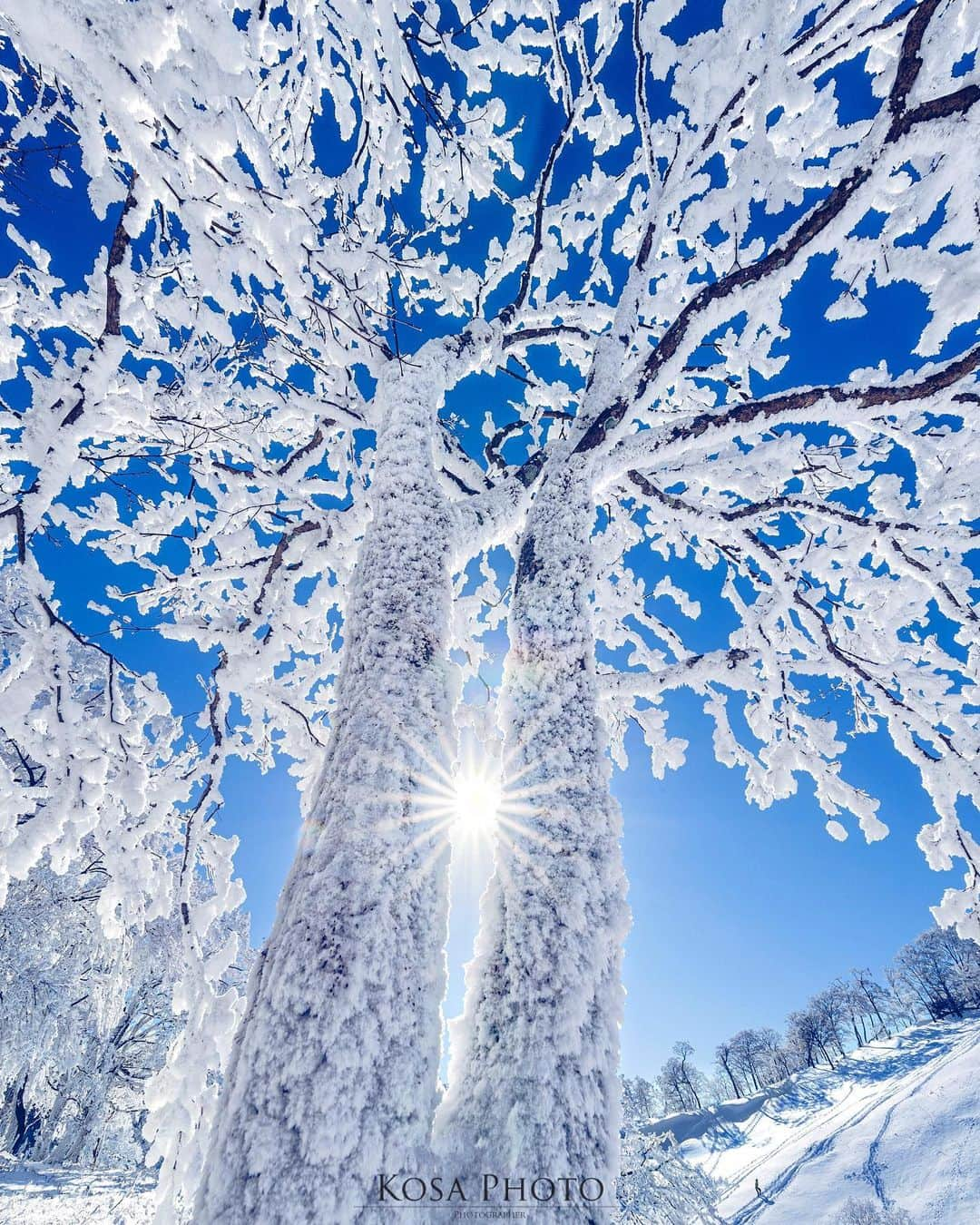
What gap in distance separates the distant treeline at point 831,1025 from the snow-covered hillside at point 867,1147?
17.0 meters

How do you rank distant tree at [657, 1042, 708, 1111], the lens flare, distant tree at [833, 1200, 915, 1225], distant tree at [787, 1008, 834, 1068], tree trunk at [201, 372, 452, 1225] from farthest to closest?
distant tree at [657, 1042, 708, 1111]
distant tree at [787, 1008, 834, 1068]
distant tree at [833, 1200, 915, 1225]
the lens flare
tree trunk at [201, 372, 452, 1225]

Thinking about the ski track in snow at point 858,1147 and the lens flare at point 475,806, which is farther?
the ski track in snow at point 858,1147

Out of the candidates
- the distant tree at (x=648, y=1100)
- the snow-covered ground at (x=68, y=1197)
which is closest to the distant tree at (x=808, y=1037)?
the distant tree at (x=648, y=1100)

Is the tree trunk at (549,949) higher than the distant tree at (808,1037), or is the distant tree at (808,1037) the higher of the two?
the distant tree at (808,1037)

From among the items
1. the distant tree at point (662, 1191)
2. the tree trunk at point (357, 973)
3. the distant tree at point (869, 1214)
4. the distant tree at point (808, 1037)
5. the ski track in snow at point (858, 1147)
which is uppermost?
the distant tree at point (808, 1037)

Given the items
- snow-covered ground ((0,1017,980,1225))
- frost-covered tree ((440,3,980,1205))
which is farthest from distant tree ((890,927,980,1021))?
frost-covered tree ((440,3,980,1205))

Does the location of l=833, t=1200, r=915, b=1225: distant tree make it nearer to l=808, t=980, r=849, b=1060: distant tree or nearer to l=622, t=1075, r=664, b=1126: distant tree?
l=622, t=1075, r=664, b=1126: distant tree

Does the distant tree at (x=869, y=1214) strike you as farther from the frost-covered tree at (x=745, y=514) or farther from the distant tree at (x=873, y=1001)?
the distant tree at (x=873, y=1001)

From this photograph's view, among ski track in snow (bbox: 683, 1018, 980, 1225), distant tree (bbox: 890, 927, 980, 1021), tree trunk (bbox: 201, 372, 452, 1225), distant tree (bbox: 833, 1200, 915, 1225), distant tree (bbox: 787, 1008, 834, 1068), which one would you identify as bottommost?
distant tree (bbox: 833, 1200, 915, 1225)

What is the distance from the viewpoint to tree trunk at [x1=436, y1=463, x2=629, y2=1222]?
138cm

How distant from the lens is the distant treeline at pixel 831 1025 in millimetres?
55000

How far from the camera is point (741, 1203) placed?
76.9ft

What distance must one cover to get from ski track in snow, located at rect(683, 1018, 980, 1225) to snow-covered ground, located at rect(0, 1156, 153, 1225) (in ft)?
70.1

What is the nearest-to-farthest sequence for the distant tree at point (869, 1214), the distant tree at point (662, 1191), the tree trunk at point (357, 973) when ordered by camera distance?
1. the tree trunk at point (357, 973)
2. the distant tree at point (662, 1191)
3. the distant tree at point (869, 1214)
